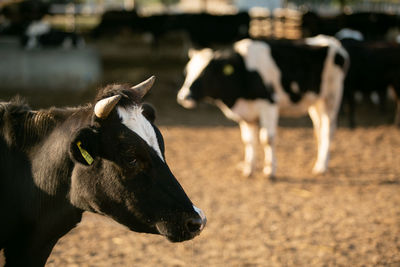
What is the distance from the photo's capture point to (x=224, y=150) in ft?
25.2

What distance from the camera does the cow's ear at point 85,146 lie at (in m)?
2.26

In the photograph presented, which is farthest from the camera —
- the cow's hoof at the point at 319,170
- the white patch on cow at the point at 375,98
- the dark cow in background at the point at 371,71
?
the white patch on cow at the point at 375,98

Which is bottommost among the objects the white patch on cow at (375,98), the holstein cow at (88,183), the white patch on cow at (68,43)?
the white patch on cow at (375,98)

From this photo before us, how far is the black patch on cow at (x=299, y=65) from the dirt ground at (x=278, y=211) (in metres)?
1.13

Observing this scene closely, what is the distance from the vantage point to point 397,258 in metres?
4.12

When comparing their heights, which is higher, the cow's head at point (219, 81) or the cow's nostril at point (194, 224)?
the cow's nostril at point (194, 224)

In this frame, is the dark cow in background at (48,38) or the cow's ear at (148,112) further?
the dark cow in background at (48,38)

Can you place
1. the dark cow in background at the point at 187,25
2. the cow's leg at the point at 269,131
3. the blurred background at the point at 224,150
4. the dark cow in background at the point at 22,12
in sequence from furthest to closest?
the dark cow in background at the point at 187,25 < the dark cow in background at the point at 22,12 < the cow's leg at the point at 269,131 < the blurred background at the point at 224,150

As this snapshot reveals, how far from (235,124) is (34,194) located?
7.32m

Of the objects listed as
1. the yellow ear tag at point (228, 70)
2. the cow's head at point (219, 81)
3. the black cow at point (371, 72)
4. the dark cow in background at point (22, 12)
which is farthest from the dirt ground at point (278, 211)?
the dark cow in background at point (22, 12)

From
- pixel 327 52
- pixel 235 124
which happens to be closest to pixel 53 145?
pixel 327 52

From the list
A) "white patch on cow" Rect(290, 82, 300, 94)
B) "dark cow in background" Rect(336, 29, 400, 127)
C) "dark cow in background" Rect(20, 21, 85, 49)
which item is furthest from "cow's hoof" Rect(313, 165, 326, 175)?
"dark cow in background" Rect(20, 21, 85, 49)

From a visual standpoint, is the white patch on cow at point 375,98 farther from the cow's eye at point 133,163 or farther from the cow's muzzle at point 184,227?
the cow's eye at point 133,163

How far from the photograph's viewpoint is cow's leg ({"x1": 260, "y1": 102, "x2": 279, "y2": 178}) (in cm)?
629
